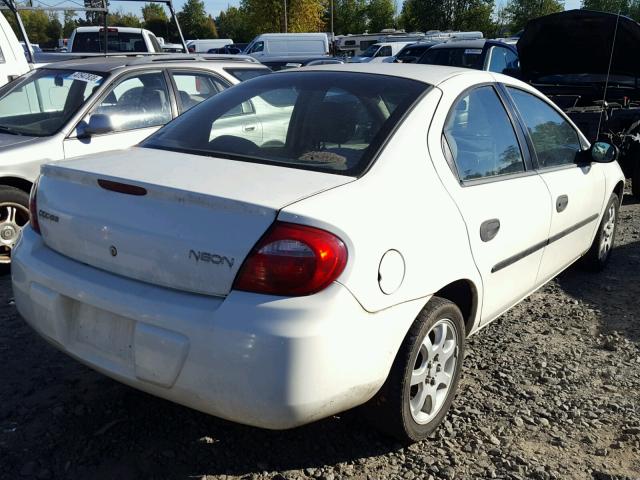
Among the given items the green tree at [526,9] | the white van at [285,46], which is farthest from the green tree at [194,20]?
the white van at [285,46]

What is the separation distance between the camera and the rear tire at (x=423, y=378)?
8.39 feet

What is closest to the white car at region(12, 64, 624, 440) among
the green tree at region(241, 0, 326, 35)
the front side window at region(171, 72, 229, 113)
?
the front side window at region(171, 72, 229, 113)

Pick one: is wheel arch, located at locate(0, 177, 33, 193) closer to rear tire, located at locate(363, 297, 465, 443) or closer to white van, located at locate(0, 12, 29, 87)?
white van, located at locate(0, 12, 29, 87)

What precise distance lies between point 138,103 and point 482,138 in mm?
3381

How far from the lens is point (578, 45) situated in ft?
25.3

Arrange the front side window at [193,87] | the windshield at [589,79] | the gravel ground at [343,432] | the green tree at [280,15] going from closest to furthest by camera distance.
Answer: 1. the gravel ground at [343,432]
2. the front side window at [193,87]
3. the windshield at [589,79]
4. the green tree at [280,15]

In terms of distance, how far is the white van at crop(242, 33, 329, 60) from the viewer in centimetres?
2625

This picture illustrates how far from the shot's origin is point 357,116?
9.77 ft

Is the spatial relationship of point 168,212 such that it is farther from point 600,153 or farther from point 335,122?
point 600,153

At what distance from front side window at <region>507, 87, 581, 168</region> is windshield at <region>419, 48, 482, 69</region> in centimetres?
709

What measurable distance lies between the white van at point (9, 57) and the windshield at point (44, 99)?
1415mm

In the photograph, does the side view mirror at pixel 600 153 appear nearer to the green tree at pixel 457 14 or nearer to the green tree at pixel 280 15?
the green tree at pixel 280 15

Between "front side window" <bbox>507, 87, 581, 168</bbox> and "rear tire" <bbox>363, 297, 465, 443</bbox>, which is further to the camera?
"front side window" <bbox>507, 87, 581, 168</bbox>

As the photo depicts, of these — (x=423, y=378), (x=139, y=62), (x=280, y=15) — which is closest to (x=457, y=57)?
(x=139, y=62)
